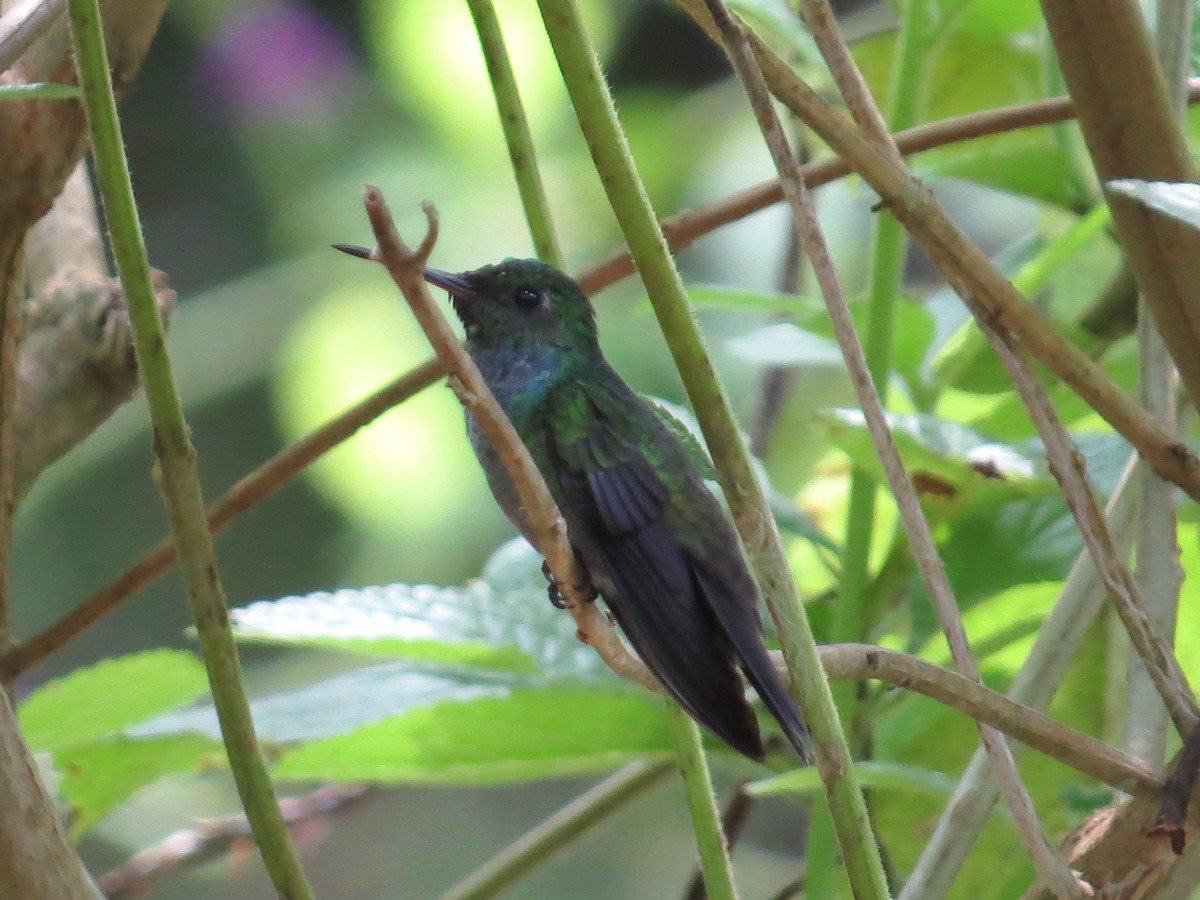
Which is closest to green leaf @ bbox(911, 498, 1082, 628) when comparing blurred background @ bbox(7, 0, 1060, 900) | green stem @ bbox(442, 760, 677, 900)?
green stem @ bbox(442, 760, 677, 900)

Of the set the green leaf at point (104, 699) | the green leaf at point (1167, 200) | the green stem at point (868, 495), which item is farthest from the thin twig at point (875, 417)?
the green leaf at point (104, 699)

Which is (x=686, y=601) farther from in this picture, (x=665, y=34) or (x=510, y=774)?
(x=665, y=34)

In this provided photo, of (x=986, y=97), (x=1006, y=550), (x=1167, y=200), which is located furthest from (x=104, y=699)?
(x=986, y=97)

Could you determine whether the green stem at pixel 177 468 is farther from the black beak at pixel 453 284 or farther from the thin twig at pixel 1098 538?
the black beak at pixel 453 284

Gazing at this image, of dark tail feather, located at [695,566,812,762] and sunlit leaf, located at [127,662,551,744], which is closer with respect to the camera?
dark tail feather, located at [695,566,812,762]

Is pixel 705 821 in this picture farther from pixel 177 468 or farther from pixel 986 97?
pixel 986 97

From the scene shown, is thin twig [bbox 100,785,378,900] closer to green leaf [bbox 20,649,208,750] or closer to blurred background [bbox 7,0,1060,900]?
blurred background [bbox 7,0,1060,900]
